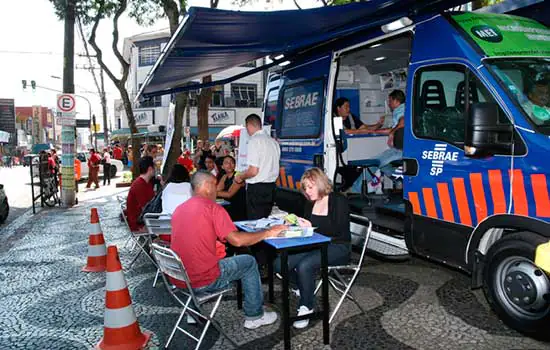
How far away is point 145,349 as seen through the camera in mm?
3910

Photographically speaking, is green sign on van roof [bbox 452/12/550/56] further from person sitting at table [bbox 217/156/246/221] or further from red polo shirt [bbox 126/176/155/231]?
red polo shirt [bbox 126/176/155/231]

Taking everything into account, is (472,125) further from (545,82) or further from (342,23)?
(342,23)

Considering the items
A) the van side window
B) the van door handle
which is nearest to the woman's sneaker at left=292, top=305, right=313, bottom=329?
the van door handle

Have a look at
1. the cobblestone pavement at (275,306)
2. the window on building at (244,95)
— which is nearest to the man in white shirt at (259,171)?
the cobblestone pavement at (275,306)

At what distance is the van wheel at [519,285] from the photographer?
3.65 metres

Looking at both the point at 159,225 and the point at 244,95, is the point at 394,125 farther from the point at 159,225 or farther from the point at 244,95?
the point at 244,95

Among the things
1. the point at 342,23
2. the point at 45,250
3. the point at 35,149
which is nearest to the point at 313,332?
the point at 342,23

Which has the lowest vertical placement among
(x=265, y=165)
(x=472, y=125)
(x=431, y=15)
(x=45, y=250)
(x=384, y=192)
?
(x=45, y=250)

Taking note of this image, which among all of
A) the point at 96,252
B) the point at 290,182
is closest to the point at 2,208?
the point at 96,252

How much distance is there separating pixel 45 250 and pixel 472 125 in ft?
21.6

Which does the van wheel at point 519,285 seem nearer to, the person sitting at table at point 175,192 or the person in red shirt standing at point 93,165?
the person sitting at table at point 175,192

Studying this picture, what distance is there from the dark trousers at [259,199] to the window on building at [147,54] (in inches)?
1525

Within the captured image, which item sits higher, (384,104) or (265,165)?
(384,104)

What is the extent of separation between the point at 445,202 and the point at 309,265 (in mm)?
1346
